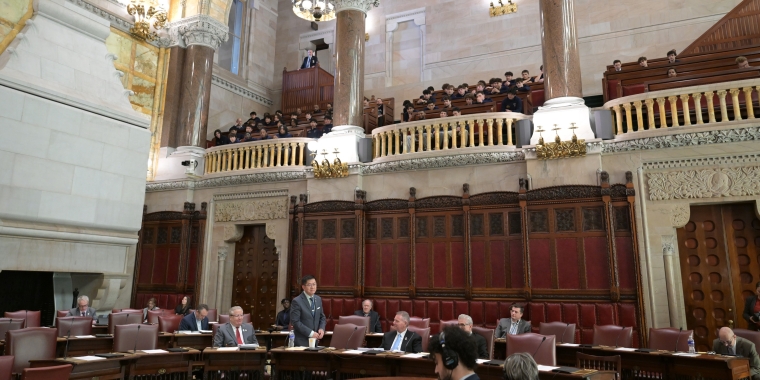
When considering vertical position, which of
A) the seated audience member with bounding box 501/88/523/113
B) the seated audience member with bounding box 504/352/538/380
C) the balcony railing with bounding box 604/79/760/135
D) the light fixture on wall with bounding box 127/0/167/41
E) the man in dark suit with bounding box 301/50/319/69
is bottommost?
the seated audience member with bounding box 504/352/538/380

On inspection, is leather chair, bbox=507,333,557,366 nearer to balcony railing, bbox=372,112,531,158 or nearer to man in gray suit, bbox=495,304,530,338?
man in gray suit, bbox=495,304,530,338

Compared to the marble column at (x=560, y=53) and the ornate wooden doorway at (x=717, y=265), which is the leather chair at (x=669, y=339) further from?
the marble column at (x=560, y=53)

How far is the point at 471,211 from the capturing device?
10.1m

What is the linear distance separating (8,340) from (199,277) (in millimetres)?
7591

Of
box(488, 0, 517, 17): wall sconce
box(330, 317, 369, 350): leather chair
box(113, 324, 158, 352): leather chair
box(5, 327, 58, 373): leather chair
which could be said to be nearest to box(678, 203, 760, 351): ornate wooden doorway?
box(330, 317, 369, 350): leather chair

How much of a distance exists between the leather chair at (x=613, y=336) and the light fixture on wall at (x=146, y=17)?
41.3 feet

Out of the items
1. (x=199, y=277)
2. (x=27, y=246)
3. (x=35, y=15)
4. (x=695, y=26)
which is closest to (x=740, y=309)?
(x=695, y=26)

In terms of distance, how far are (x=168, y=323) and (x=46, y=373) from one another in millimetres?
4440

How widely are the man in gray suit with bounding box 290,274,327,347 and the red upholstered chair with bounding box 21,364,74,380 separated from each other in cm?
269

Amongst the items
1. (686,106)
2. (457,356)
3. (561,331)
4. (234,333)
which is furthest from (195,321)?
(686,106)

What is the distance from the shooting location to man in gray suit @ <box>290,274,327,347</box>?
20.9 ft

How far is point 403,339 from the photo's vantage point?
616 cm

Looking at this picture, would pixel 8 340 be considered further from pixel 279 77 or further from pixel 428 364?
pixel 279 77

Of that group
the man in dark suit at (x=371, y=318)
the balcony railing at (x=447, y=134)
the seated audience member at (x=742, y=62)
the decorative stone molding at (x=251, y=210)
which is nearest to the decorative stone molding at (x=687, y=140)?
the seated audience member at (x=742, y=62)
